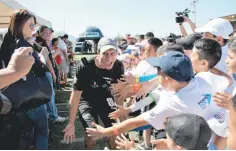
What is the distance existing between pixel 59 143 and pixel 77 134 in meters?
0.53

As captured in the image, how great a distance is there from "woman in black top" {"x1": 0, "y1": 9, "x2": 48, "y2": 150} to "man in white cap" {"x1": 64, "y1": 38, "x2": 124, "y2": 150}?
383 millimetres

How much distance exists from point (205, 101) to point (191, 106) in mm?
158

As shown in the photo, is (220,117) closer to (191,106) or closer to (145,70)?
(191,106)

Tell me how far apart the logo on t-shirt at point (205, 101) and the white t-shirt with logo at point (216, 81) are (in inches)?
8.9

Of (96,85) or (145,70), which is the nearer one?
(96,85)

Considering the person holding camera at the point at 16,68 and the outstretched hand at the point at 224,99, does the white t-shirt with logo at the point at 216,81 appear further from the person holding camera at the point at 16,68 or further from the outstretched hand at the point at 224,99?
the person holding camera at the point at 16,68

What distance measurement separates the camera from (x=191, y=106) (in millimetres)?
1962

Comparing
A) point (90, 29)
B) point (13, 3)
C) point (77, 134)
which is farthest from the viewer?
point (90, 29)

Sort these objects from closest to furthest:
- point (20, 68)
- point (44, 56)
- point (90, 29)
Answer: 1. point (20, 68)
2. point (44, 56)
3. point (90, 29)

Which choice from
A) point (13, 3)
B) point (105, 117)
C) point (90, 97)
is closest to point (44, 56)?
point (90, 97)

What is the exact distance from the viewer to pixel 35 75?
9.23ft

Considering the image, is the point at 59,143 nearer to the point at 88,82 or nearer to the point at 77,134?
the point at 77,134

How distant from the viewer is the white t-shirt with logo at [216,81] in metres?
2.31

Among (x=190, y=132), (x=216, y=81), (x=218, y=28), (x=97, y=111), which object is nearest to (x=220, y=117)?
(x=216, y=81)
